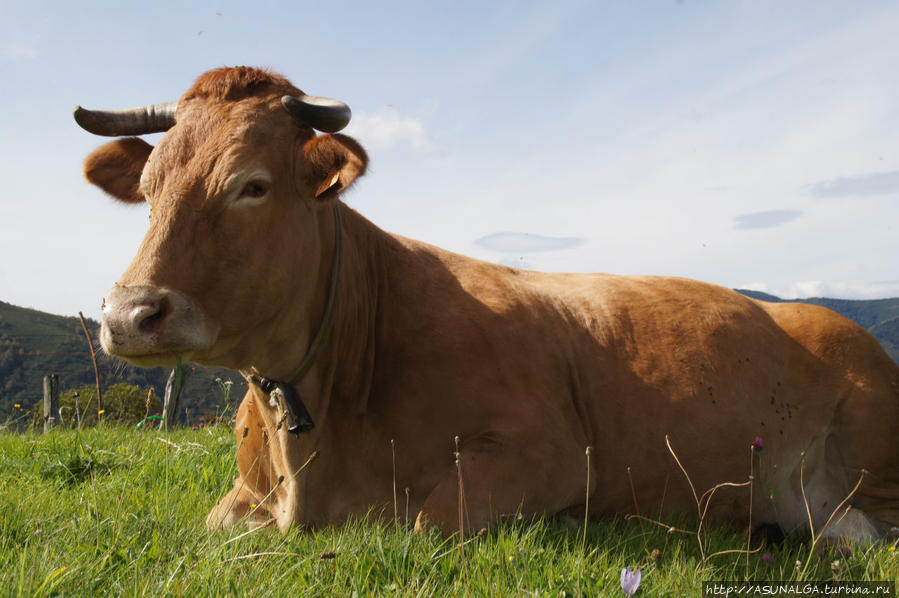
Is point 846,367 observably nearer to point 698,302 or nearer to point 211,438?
point 698,302

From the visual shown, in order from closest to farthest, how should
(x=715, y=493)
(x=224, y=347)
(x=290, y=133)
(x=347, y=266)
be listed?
(x=224, y=347)
(x=290, y=133)
(x=347, y=266)
(x=715, y=493)

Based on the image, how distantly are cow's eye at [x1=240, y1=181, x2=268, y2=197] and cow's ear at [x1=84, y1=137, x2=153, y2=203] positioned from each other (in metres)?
1.33

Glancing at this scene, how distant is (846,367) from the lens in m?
5.31

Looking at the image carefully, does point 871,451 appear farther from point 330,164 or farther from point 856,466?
point 330,164

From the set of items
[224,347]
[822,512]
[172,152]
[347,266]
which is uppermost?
[172,152]

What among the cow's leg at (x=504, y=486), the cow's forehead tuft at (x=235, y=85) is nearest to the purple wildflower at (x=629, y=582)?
the cow's leg at (x=504, y=486)

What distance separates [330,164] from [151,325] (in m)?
1.30

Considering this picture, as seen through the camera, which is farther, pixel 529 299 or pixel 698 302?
pixel 698 302

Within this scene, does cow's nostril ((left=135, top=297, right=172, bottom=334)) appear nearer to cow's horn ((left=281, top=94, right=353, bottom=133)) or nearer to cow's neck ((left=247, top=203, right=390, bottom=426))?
cow's neck ((left=247, top=203, right=390, bottom=426))

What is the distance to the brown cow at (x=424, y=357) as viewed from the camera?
3.39 metres

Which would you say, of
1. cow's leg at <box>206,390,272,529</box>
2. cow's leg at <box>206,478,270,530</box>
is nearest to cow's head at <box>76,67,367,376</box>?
cow's leg at <box>206,390,272,529</box>

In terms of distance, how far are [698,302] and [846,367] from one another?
127 cm

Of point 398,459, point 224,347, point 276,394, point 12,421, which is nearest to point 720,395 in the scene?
point 398,459

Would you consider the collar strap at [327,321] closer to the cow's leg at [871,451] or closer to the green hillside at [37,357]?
the cow's leg at [871,451]
